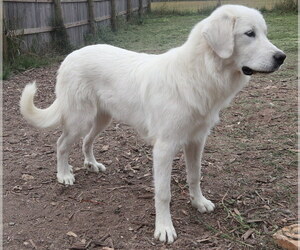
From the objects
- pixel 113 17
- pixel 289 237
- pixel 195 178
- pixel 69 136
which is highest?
pixel 113 17

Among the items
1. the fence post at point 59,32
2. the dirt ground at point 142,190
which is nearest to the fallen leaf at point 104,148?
the dirt ground at point 142,190

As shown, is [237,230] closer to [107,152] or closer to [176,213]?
[176,213]

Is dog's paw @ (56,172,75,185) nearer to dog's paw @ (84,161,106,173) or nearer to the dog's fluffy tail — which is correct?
dog's paw @ (84,161,106,173)

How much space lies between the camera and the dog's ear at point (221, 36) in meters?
2.66

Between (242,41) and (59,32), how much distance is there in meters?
8.06

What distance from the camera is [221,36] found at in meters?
2.67

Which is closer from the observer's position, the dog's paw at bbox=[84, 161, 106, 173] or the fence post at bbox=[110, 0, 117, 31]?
the dog's paw at bbox=[84, 161, 106, 173]

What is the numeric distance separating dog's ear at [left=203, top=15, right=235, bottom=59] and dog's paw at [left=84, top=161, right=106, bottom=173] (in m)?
2.00

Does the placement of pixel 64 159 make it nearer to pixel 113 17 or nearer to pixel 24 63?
pixel 24 63

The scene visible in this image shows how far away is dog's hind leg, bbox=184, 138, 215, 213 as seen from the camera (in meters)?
3.29

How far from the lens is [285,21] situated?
14.5 m

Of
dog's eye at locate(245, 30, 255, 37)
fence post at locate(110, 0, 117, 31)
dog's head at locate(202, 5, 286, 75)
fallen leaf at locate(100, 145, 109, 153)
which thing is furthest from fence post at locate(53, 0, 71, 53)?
dog's eye at locate(245, 30, 255, 37)

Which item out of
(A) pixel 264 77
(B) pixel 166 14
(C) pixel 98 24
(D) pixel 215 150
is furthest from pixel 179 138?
(B) pixel 166 14

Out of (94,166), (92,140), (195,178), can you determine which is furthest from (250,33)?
(94,166)
